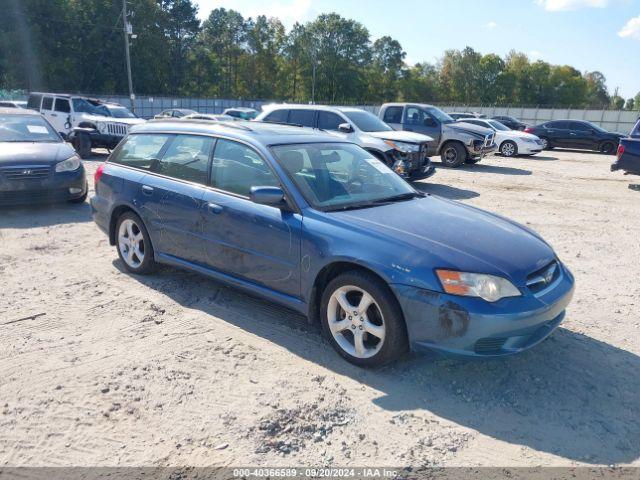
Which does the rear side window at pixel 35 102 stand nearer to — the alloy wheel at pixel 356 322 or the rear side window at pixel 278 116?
the rear side window at pixel 278 116

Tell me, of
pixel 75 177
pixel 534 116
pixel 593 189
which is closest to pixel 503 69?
pixel 534 116

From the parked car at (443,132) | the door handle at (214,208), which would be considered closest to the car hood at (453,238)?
the door handle at (214,208)

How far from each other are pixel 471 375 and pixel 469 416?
1.66 ft

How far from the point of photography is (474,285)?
329 cm

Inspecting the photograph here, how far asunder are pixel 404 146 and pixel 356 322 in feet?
26.5

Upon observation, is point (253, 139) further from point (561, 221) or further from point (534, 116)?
point (534, 116)

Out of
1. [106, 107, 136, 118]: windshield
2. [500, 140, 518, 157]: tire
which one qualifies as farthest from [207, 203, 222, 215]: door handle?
[500, 140, 518, 157]: tire

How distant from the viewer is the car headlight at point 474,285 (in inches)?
129

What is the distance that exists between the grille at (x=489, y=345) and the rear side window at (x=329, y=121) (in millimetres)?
9027

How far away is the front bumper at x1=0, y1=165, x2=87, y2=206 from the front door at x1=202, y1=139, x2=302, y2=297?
4.89 meters

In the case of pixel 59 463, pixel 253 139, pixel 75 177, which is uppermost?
pixel 253 139

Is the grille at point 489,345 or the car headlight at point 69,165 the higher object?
the car headlight at point 69,165

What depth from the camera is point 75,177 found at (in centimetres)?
859

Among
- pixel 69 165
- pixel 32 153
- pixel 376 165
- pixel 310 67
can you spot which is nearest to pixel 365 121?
pixel 69 165
